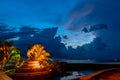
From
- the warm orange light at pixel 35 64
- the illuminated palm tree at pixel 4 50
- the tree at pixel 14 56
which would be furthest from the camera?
the tree at pixel 14 56

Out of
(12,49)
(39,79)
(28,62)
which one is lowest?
(39,79)

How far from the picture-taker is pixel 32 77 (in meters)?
9.68

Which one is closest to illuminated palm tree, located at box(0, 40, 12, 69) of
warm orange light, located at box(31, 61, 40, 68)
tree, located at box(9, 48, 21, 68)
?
tree, located at box(9, 48, 21, 68)

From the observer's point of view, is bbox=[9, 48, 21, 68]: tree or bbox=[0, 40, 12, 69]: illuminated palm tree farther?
bbox=[9, 48, 21, 68]: tree

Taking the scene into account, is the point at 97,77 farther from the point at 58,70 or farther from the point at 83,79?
the point at 58,70

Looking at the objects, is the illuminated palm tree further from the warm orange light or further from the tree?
the warm orange light

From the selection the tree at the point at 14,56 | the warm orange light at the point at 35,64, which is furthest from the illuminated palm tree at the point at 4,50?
the warm orange light at the point at 35,64

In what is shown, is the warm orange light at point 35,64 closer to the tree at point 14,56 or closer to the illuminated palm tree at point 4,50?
the tree at point 14,56

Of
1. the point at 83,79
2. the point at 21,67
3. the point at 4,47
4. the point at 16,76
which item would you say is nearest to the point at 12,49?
the point at 4,47

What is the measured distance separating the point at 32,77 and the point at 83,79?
412 centimetres

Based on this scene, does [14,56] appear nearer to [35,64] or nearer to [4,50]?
[4,50]

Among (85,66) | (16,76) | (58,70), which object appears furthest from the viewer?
(85,66)

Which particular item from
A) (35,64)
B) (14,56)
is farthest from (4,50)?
(35,64)

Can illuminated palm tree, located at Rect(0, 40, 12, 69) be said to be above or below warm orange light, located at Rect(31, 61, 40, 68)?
above
